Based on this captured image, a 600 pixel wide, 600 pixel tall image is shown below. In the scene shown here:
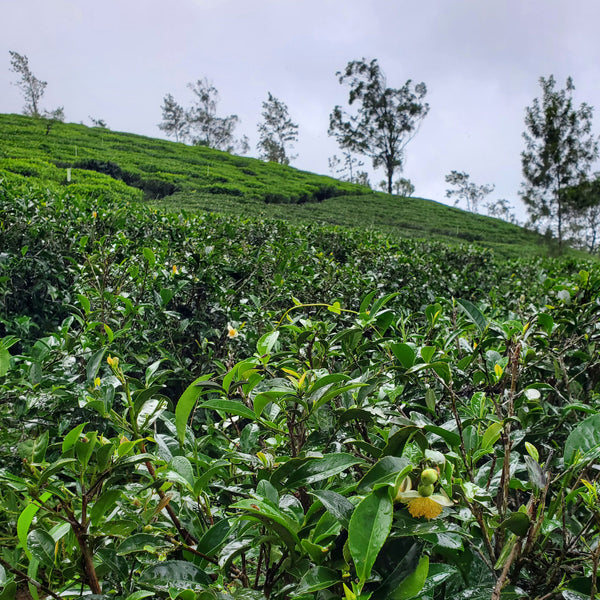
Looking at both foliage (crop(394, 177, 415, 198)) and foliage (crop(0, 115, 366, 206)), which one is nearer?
foliage (crop(0, 115, 366, 206))

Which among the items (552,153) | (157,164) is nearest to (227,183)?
(157,164)

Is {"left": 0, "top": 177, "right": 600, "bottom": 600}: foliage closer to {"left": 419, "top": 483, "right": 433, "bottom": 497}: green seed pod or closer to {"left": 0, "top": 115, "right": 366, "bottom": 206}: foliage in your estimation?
{"left": 419, "top": 483, "right": 433, "bottom": 497}: green seed pod

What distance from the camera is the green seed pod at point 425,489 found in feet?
1.65

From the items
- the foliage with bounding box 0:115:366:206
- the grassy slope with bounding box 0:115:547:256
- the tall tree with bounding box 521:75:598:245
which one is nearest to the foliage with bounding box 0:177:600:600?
the foliage with bounding box 0:115:366:206

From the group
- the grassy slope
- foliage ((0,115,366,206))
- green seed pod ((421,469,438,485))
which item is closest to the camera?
green seed pod ((421,469,438,485))

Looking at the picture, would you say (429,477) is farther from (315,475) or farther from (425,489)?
(315,475)

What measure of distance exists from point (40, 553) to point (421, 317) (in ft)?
9.29

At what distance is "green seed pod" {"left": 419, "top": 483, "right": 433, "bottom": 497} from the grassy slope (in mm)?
11180

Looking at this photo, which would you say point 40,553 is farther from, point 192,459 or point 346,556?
point 346,556

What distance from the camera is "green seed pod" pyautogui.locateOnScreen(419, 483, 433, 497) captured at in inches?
19.8

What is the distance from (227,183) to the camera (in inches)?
695

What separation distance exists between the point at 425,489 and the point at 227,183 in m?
18.0

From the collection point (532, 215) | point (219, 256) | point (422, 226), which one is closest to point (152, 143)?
point (422, 226)

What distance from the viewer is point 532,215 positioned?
71.9 feet
